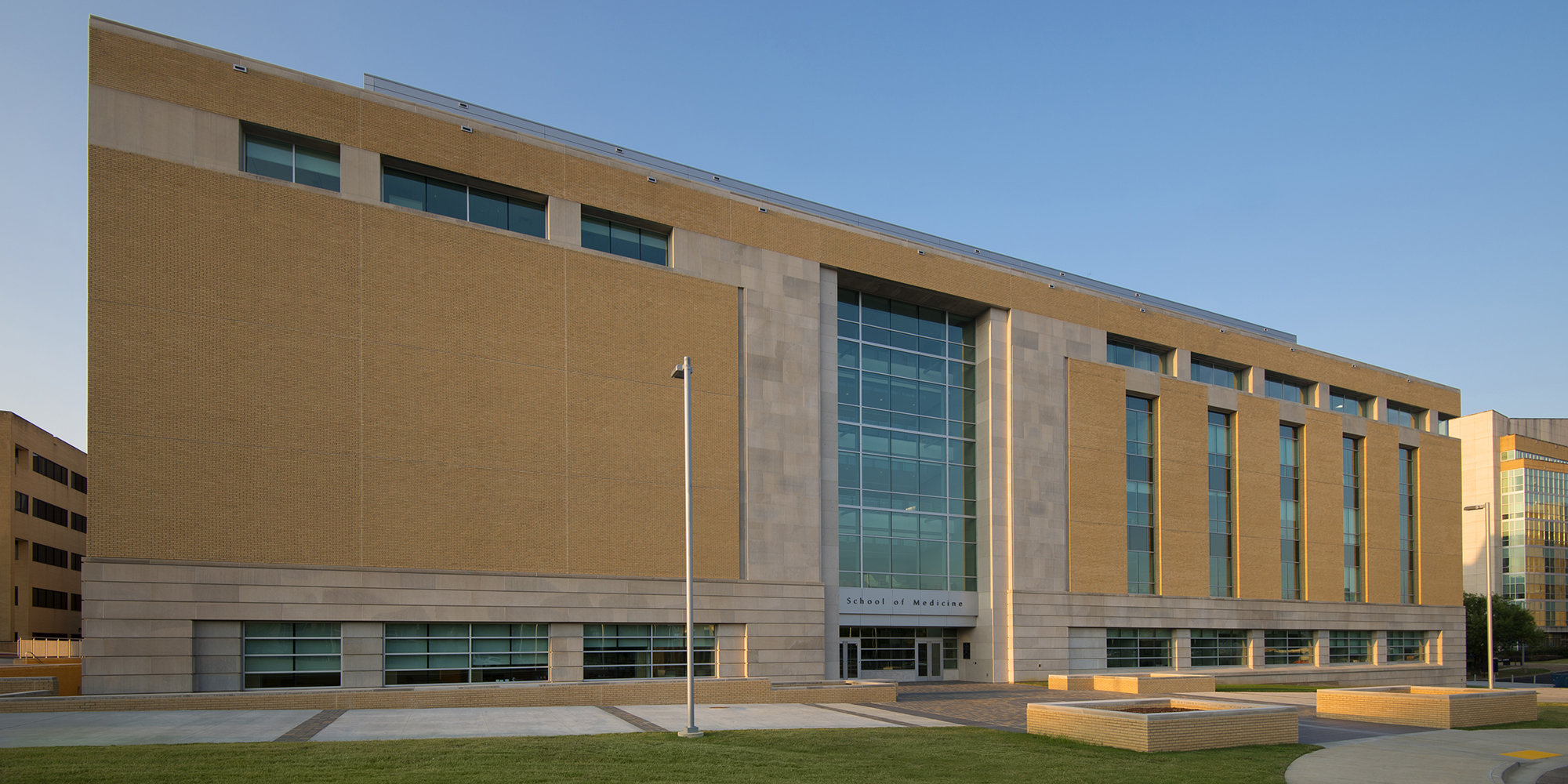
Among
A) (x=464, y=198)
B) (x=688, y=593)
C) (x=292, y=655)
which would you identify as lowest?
(x=292, y=655)

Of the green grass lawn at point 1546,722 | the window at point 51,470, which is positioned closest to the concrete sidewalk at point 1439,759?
the green grass lawn at point 1546,722

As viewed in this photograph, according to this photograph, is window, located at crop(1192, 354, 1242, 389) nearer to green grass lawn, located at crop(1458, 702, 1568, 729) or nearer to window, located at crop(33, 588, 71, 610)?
green grass lawn, located at crop(1458, 702, 1568, 729)

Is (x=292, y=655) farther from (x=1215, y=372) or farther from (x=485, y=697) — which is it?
(x=1215, y=372)

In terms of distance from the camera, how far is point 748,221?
38.3 m

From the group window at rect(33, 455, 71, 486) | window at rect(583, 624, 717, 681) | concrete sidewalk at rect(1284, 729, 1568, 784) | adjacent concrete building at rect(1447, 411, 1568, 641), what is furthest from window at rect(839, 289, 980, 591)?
adjacent concrete building at rect(1447, 411, 1568, 641)

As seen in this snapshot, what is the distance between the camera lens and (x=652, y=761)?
16.5 meters

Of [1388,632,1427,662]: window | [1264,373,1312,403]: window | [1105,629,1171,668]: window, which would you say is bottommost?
[1388,632,1427,662]: window

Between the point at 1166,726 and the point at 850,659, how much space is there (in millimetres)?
22017

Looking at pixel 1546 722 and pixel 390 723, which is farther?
pixel 1546 722

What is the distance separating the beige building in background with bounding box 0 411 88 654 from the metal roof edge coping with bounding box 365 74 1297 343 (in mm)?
52396

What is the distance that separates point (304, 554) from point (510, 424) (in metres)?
6.96

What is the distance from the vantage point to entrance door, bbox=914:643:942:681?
43.3 metres

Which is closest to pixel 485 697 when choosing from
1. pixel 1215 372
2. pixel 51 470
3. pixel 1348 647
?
pixel 1215 372

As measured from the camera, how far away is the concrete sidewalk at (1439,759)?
17.1 metres
